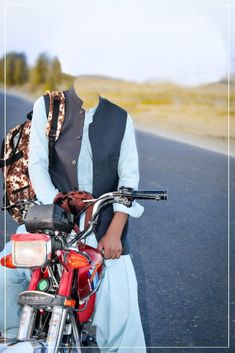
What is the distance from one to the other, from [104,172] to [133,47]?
3.40ft

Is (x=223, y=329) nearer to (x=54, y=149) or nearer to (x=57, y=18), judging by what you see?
(x=54, y=149)

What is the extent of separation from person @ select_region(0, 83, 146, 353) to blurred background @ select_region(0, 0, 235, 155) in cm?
51

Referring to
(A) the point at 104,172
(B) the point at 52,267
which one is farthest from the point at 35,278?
(A) the point at 104,172

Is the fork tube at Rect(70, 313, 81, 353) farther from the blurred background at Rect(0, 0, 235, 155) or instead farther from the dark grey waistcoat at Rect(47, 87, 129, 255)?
the blurred background at Rect(0, 0, 235, 155)

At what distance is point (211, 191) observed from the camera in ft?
13.3

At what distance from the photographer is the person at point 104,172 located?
2393 mm

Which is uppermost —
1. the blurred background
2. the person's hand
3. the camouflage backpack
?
the blurred background

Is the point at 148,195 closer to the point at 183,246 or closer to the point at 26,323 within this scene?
the point at 26,323

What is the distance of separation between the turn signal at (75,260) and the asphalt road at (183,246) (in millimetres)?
1540

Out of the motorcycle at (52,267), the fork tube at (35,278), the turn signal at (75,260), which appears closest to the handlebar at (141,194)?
the motorcycle at (52,267)

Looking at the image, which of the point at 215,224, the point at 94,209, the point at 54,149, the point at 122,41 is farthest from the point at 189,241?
the point at 94,209

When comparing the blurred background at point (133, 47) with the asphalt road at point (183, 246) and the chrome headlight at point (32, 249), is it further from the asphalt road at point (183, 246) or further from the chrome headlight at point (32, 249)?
the chrome headlight at point (32, 249)

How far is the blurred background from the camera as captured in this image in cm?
311

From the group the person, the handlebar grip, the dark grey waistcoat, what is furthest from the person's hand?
the handlebar grip
